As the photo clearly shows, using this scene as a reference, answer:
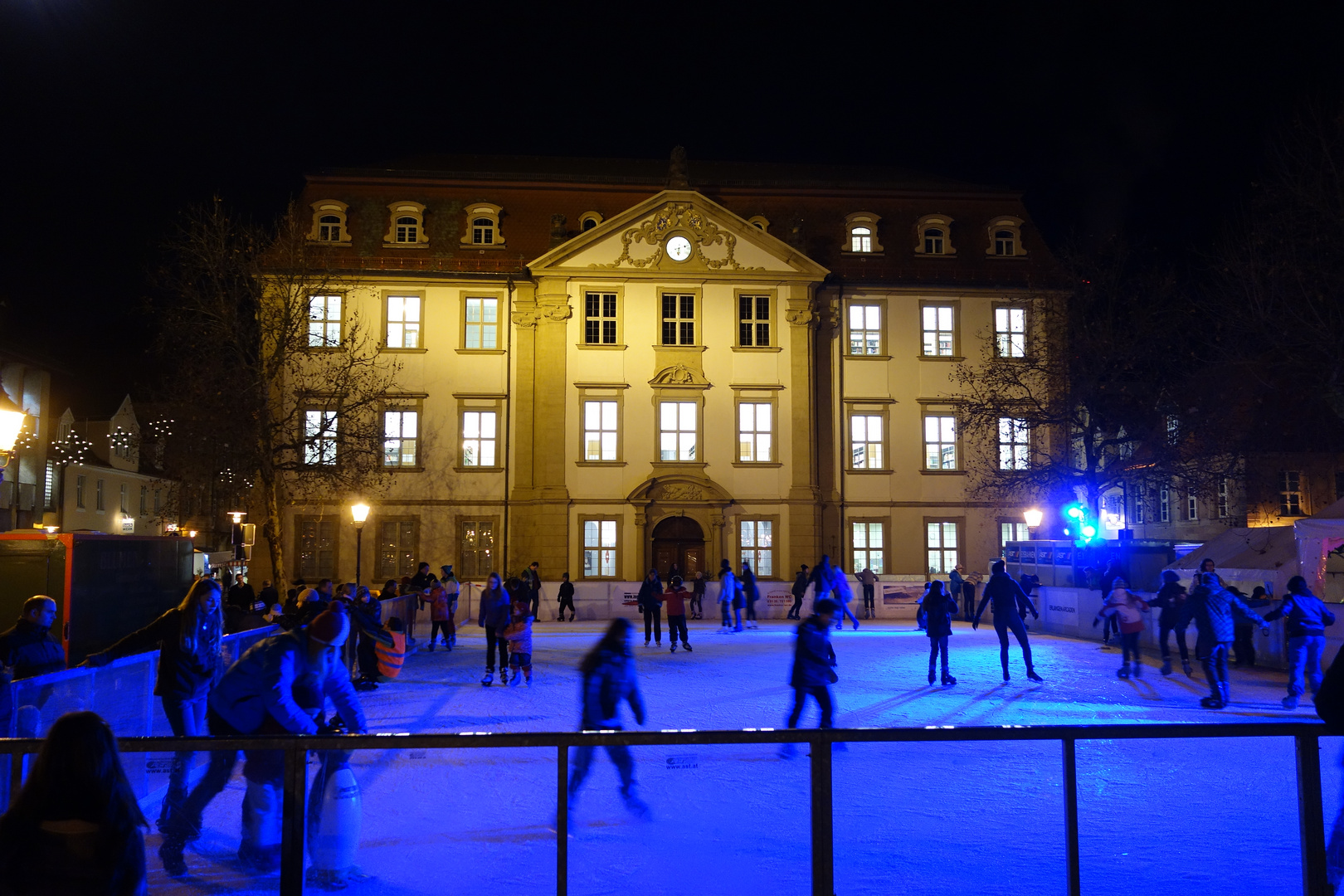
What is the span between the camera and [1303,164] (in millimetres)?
21797

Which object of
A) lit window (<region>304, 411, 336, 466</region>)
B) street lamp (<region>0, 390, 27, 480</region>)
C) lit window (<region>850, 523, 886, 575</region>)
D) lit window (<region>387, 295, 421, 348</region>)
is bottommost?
lit window (<region>850, 523, 886, 575</region>)

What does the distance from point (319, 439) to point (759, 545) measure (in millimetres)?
14990

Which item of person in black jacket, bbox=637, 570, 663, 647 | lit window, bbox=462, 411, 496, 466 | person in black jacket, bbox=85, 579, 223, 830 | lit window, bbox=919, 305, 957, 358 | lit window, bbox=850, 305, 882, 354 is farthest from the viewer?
lit window, bbox=919, 305, 957, 358

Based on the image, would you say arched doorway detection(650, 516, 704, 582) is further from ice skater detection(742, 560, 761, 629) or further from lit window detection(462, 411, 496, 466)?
lit window detection(462, 411, 496, 466)

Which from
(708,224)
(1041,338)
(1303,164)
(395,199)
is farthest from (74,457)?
(1303,164)

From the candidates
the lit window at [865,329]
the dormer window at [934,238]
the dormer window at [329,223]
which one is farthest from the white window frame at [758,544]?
the dormer window at [329,223]

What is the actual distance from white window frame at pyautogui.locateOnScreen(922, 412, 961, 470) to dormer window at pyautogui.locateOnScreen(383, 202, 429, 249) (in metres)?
19.6

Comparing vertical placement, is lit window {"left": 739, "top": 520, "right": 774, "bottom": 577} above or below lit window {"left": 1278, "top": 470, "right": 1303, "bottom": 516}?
below

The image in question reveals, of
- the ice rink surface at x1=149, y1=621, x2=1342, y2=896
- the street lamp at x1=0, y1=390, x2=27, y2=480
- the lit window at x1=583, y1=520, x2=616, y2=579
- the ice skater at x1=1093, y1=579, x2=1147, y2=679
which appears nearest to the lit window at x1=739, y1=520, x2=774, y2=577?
the lit window at x1=583, y1=520, x2=616, y2=579

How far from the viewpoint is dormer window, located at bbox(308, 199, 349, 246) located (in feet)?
119

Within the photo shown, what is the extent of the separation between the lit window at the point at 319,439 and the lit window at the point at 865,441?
1790cm

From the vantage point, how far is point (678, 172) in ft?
116

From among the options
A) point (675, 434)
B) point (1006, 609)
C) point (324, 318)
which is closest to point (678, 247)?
point (675, 434)

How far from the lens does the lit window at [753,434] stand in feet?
117
